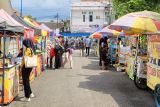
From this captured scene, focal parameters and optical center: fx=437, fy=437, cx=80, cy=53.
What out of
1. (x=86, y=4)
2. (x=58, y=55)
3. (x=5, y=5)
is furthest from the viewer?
(x=86, y=4)

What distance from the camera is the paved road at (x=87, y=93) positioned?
12.4m

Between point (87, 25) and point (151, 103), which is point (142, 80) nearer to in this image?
point (151, 103)

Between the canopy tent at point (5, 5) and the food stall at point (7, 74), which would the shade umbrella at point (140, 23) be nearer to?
the food stall at point (7, 74)

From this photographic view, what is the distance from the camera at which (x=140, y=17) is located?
15758 millimetres

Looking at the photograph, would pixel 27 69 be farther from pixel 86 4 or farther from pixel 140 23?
pixel 86 4

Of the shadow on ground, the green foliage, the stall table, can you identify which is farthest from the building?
the stall table

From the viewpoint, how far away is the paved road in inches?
488

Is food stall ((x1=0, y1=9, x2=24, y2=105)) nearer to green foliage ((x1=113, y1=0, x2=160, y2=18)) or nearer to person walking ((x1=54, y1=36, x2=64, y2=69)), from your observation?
person walking ((x1=54, y1=36, x2=64, y2=69))

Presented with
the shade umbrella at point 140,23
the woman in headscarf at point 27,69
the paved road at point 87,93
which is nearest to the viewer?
the paved road at point 87,93

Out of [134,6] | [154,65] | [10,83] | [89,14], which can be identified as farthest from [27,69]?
[89,14]

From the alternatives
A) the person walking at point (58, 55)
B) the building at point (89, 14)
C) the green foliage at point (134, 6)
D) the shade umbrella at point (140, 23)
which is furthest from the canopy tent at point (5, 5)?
the building at point (89, 14)

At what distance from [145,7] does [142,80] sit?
34.1ft

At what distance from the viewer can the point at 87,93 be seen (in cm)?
1436

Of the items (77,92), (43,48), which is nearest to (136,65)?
(77,92)
